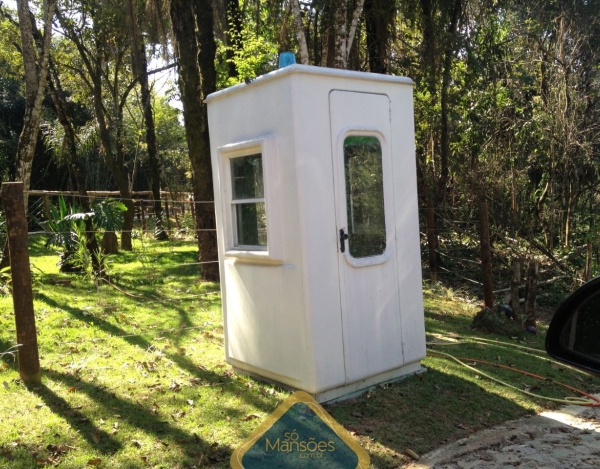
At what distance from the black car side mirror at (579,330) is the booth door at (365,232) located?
257 centimetres

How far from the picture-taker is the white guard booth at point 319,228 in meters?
4.62

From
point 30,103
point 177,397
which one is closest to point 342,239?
point 177,397

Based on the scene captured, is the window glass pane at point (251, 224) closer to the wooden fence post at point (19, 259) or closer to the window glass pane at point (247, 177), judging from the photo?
the window glass pane at point (247, 177)

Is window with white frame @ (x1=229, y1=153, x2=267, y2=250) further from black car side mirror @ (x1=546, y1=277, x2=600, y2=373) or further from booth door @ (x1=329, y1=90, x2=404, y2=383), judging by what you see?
black car side mirror @ (x1=546, y1=277, x2=600, y2=373)

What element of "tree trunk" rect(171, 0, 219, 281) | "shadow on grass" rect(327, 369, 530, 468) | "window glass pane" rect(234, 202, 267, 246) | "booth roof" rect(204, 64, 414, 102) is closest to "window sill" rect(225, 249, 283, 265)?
"window glass pane" rect(234, 202, 267, 246)

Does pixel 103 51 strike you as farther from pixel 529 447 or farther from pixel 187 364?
pixel 529 447

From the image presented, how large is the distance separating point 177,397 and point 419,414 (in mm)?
1996

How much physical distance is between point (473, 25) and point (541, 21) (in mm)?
1761

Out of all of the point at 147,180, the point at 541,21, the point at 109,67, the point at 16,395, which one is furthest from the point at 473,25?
the point at 147,180

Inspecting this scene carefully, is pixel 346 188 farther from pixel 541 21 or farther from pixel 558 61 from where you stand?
pixel 541 21

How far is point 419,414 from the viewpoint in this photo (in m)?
4.71

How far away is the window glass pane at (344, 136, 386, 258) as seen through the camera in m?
4.91

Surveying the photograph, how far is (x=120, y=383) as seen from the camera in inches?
204

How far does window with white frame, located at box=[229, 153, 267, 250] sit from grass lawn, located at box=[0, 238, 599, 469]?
1.31 metres
